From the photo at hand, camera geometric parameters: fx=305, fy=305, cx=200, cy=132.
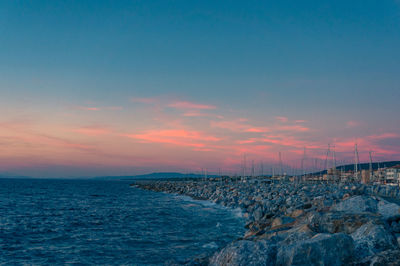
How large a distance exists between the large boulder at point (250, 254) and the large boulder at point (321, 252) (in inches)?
12.1

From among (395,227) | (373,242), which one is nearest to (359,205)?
(395,227)

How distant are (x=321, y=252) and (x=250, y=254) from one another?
1657mm

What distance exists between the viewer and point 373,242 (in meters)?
8.09

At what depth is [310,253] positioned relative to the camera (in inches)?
286

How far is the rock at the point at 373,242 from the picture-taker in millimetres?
7879

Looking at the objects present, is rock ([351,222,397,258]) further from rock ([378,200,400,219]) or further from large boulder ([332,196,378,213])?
large boulder ([332,196,378,213])

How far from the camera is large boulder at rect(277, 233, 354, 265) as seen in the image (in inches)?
281

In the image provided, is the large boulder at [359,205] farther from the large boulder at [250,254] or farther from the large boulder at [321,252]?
Result: the large boulder at [250,254]

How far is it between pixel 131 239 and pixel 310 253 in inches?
435

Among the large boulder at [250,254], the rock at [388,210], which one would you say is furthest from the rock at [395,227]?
the large boulder at [250,254]

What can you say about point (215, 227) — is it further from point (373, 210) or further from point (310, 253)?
point (310, 253)

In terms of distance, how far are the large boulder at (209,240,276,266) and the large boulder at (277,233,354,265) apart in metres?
0.31

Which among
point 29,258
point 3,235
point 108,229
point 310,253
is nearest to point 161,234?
point 108,229

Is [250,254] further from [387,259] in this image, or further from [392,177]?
[392,177]
